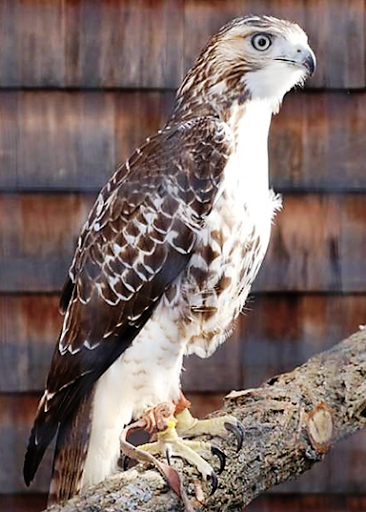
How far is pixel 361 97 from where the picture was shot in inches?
106

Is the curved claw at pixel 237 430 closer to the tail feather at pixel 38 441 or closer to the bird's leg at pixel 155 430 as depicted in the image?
the bird's leg at pixel 155 430

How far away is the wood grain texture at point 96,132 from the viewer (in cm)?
263

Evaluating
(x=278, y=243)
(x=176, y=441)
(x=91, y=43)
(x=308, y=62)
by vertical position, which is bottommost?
(x=176, y=441)

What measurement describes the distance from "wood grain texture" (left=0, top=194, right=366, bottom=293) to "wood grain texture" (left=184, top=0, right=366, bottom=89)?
0.29m

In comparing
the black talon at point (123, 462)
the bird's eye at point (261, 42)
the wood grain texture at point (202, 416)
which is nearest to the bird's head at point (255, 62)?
the bird's eye at point (261, 42)

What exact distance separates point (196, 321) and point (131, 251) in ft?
0.58

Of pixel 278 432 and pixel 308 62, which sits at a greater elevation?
pixel 308 62

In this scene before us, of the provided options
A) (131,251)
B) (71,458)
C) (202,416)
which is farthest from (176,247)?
(202,416)

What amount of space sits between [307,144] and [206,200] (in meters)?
0.74

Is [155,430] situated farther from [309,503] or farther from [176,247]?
[309,503]

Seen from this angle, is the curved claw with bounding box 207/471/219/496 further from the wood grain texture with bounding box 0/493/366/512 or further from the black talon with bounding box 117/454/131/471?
the wood grain texture with bounding box 0/493/366/512

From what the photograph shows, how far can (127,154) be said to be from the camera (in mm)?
2672

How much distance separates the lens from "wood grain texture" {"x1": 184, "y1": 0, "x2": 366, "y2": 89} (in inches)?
104

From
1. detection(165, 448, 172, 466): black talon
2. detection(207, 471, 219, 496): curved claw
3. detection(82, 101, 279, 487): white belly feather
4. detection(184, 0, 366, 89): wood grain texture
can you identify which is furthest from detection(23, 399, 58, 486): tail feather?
detection(184, 0, 366, 89): wood grain texture
